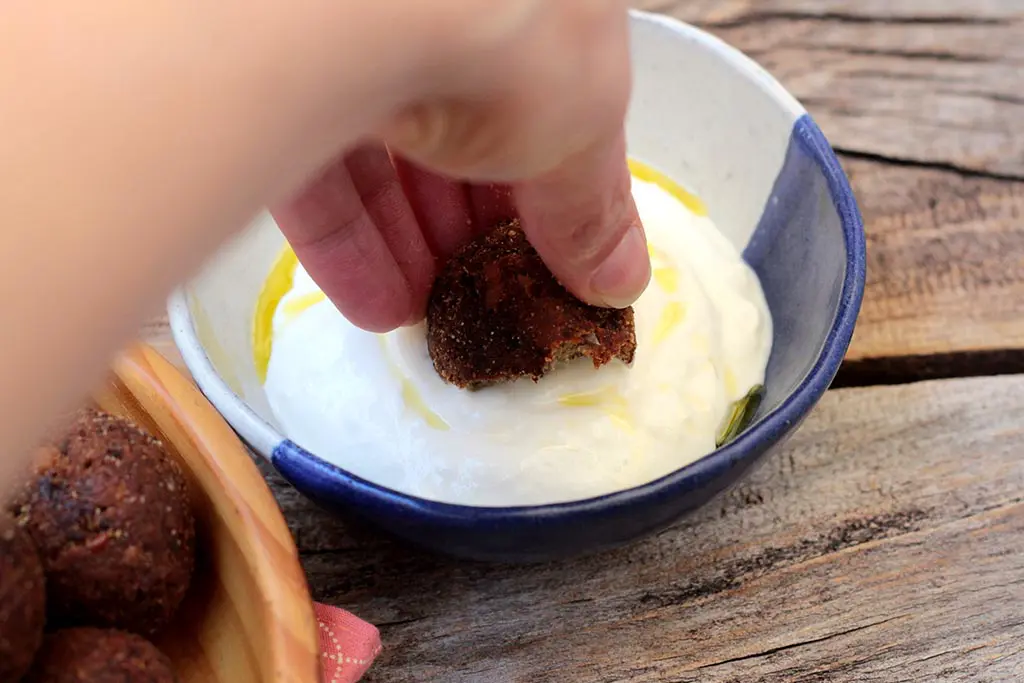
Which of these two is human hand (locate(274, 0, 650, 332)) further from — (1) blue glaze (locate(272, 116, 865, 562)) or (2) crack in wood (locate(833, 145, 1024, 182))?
(2) crack in wood (locate(833, 145, 1024, 182))

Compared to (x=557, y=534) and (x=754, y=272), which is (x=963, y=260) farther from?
(x=557, y=534)

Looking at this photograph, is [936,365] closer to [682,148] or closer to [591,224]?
[682,148]

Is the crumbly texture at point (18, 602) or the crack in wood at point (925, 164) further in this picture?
the crack in wood at point (925, 164)

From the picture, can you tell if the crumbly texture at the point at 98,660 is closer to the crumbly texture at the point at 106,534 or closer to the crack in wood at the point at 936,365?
the crumbly texture at the point at 106,534

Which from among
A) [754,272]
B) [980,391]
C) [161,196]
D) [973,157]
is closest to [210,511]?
[161,196]

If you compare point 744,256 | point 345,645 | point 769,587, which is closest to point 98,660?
point 345,645

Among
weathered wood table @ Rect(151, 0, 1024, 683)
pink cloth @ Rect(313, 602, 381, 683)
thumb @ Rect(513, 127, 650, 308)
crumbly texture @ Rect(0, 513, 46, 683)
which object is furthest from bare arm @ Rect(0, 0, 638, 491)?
weathered wood table @ Rect(151, 0, 1024, 683)

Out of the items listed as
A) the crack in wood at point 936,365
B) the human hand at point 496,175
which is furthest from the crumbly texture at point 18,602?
the crack in wood at point 936,365
